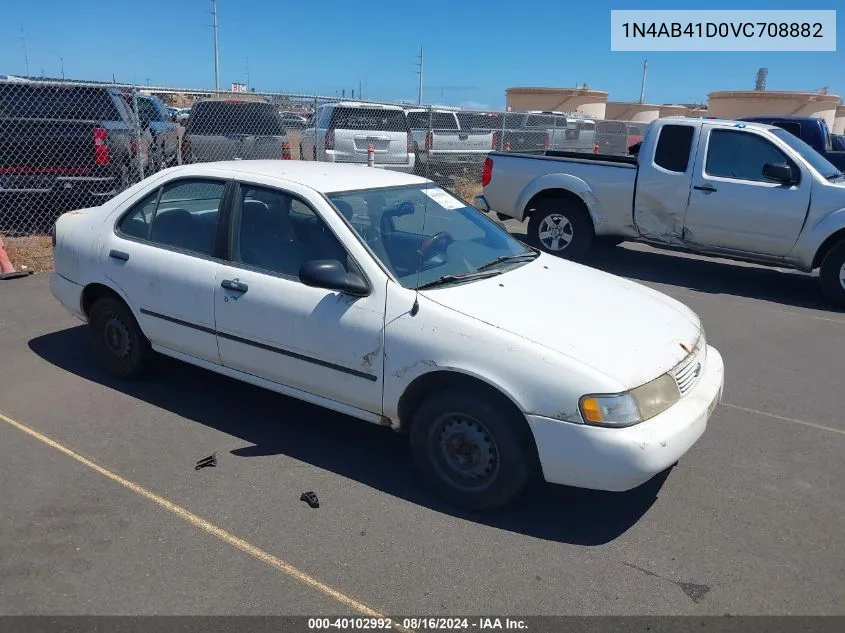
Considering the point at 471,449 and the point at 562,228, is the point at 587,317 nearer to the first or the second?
the point at 471,449

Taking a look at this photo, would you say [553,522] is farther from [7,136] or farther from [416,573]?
[7,136]

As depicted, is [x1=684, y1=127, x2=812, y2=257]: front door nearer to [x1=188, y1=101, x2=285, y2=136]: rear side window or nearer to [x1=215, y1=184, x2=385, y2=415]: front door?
[x1=215, y1=184, x2=385, y2=415]: front door

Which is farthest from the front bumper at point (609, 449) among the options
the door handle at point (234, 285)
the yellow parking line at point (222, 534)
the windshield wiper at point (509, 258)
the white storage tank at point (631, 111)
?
the white storage tank at point (631, 111)

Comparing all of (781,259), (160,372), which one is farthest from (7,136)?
(781,259)

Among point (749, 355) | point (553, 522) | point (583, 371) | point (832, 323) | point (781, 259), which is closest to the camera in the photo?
point (583, 371)

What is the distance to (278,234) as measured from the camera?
4.23 m

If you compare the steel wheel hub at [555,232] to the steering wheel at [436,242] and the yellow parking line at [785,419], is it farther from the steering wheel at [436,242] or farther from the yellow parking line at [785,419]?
the steering wheel at [436,242]

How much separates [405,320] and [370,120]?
10111mm

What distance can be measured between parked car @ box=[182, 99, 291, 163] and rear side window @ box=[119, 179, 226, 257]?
763 cm

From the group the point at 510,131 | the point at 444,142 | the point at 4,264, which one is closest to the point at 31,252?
the point at 4,264

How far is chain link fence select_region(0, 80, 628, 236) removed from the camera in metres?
8.81

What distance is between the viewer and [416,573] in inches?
122

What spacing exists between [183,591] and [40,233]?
7.88m

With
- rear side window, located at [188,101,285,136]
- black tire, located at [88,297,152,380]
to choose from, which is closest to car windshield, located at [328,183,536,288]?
black tire, located at [88,297,152,380]
